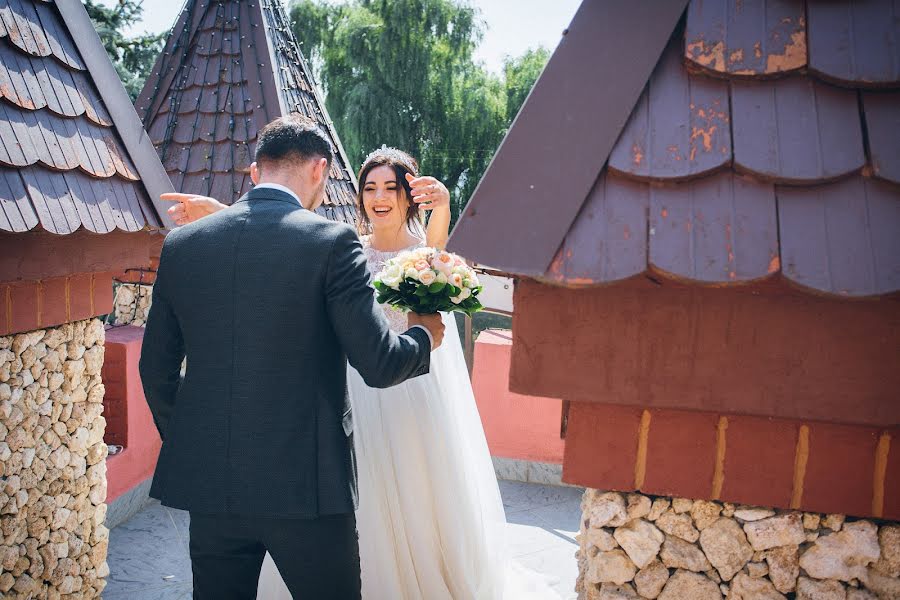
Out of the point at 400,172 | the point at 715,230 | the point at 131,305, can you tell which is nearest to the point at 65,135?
the point at 400,172

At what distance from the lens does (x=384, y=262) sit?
340cm

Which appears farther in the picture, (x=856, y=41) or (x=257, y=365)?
(x=257, y=365)

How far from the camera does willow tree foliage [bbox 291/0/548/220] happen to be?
52.3 ft

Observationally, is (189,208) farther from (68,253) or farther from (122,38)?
(122,38)

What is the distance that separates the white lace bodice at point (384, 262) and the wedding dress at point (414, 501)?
10.8 inches

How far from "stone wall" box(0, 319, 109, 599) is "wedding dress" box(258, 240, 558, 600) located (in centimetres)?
85

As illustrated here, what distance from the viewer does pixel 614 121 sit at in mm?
1539

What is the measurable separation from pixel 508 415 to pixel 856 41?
5.13 m

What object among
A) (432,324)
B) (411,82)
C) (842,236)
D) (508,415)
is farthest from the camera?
(411,82)

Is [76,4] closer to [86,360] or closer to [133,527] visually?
[86,360]

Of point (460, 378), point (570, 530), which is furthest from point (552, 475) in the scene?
point (460, 378)

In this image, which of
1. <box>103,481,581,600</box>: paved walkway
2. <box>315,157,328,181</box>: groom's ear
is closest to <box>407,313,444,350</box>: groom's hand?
<box>315,157,328,181</box>: groom's ear

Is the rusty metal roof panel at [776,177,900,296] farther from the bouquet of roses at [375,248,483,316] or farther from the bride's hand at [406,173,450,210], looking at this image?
the bride's hand at [406,173,450,210]

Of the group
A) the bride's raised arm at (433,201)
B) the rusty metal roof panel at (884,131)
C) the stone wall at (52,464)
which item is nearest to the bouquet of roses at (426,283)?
the bride's raised arm at (433,201)
